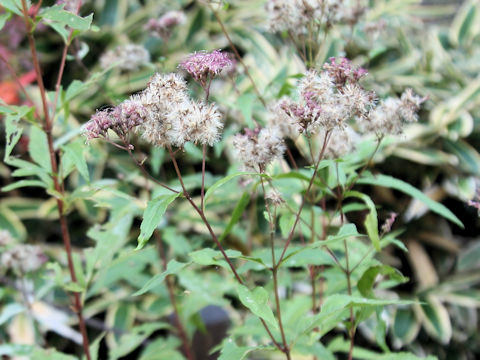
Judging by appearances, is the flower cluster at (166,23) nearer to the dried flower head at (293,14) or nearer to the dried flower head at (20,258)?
the dried flower head at (293,14)

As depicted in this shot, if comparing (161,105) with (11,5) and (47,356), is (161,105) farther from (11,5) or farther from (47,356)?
(47,356)

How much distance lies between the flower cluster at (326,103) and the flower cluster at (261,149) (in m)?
0.05

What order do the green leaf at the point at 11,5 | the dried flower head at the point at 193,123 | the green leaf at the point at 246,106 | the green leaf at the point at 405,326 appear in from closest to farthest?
the dried flower head at the point at 193,123, the green leaf at the point at 11,5, the green leaf at the point at 246,106, the green leaf at the point at 405,326

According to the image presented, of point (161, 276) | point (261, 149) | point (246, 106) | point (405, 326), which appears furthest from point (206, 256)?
point (405, 326)

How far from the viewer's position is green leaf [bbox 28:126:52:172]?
1.10m

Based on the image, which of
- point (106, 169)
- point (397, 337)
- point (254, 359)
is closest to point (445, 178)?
point (397, 337)

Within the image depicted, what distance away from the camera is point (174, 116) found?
27.7 inches

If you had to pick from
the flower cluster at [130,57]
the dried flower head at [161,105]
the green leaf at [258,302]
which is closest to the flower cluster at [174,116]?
the dried flower head at [161,105]

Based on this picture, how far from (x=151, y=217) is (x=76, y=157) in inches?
13.3

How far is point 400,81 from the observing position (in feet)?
8.38

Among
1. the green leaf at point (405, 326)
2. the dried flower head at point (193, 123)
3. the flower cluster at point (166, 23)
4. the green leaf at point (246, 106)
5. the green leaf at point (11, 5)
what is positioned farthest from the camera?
the green leaf at point (405, 326)

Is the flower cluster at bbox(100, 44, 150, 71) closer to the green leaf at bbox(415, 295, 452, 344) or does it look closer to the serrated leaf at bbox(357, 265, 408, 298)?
the serrated leaf at bbox(357, 265, 408, 298)

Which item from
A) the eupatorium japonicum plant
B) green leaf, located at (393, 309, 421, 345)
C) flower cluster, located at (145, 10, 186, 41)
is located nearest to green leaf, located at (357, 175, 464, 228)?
the eupatorium japonicum plant

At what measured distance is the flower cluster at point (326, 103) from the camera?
2.41ft
